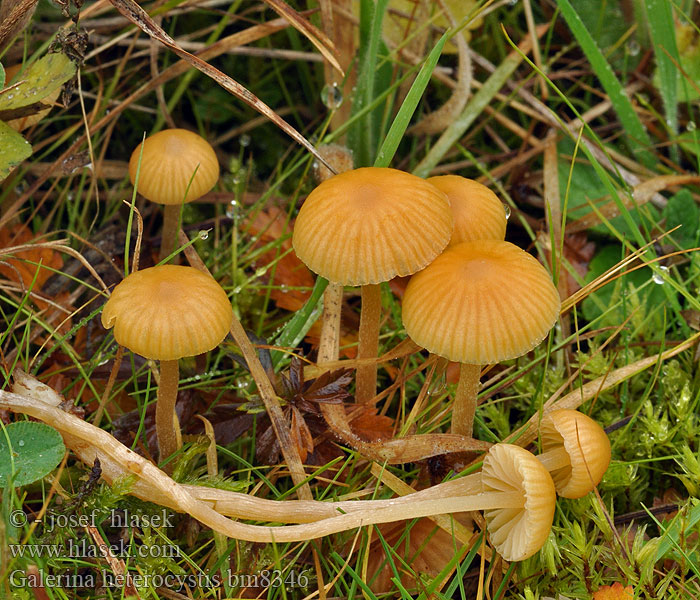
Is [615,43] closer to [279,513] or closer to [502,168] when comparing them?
[502,168]

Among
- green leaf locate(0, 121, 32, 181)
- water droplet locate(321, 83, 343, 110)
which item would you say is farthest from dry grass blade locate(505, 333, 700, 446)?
green leaf locate(0, 121, 32, 181)

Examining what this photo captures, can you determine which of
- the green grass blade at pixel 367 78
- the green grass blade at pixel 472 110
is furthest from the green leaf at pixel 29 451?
the green grass blade at pixel 472 110

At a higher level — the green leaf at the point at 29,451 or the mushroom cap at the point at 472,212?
the mushroom cap at the point at 472,212

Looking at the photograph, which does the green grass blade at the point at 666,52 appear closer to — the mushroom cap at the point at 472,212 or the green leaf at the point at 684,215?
the green leaf at the point at 684,215

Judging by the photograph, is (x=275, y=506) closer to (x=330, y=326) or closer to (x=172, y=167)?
(x=330, y=326)

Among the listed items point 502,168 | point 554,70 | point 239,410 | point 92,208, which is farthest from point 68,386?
point 554,70

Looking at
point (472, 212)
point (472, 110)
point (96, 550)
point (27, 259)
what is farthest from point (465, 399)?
point (27, 259)

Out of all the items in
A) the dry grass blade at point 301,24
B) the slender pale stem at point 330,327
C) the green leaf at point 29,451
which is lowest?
the slender pale stem at point 330,327
